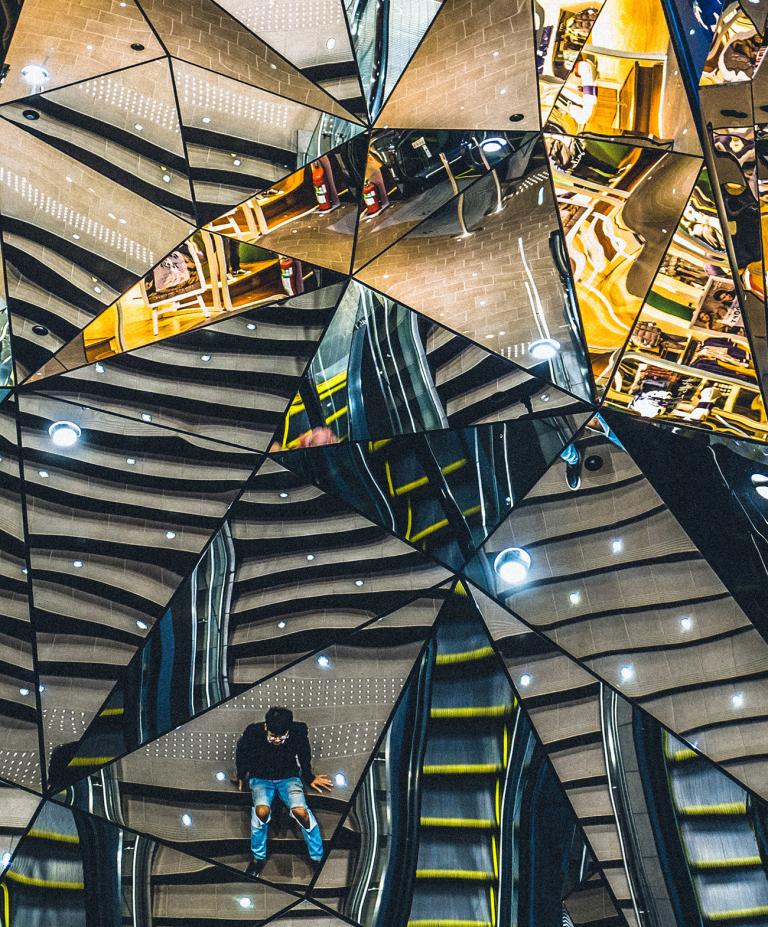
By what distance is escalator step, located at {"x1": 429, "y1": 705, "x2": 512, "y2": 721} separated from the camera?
11680 millimetres

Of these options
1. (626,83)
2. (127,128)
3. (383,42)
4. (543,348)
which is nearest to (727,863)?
(543,348)

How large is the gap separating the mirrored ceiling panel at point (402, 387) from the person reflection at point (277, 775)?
9.67 ft

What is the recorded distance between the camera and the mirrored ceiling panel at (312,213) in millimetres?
13820

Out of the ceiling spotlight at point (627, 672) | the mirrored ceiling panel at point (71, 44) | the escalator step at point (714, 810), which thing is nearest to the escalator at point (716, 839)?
the escalator step at point (714, 810)

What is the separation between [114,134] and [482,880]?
862cm

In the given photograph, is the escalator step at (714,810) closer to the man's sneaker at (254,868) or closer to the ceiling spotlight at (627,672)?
the ceiling spotlight at (627,672)

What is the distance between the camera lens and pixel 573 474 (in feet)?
41.6

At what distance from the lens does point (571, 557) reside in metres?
12.4

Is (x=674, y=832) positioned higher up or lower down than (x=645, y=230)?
lower down

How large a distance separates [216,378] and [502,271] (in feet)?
10.5

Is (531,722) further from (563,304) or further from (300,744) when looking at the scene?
(563,304)

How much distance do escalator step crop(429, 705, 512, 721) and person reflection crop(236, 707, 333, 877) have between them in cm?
116

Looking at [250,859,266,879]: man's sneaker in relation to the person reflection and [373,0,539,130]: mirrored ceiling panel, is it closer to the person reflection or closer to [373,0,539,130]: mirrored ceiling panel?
the person reflection

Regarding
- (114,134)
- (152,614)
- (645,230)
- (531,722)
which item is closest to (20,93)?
(114,134)
